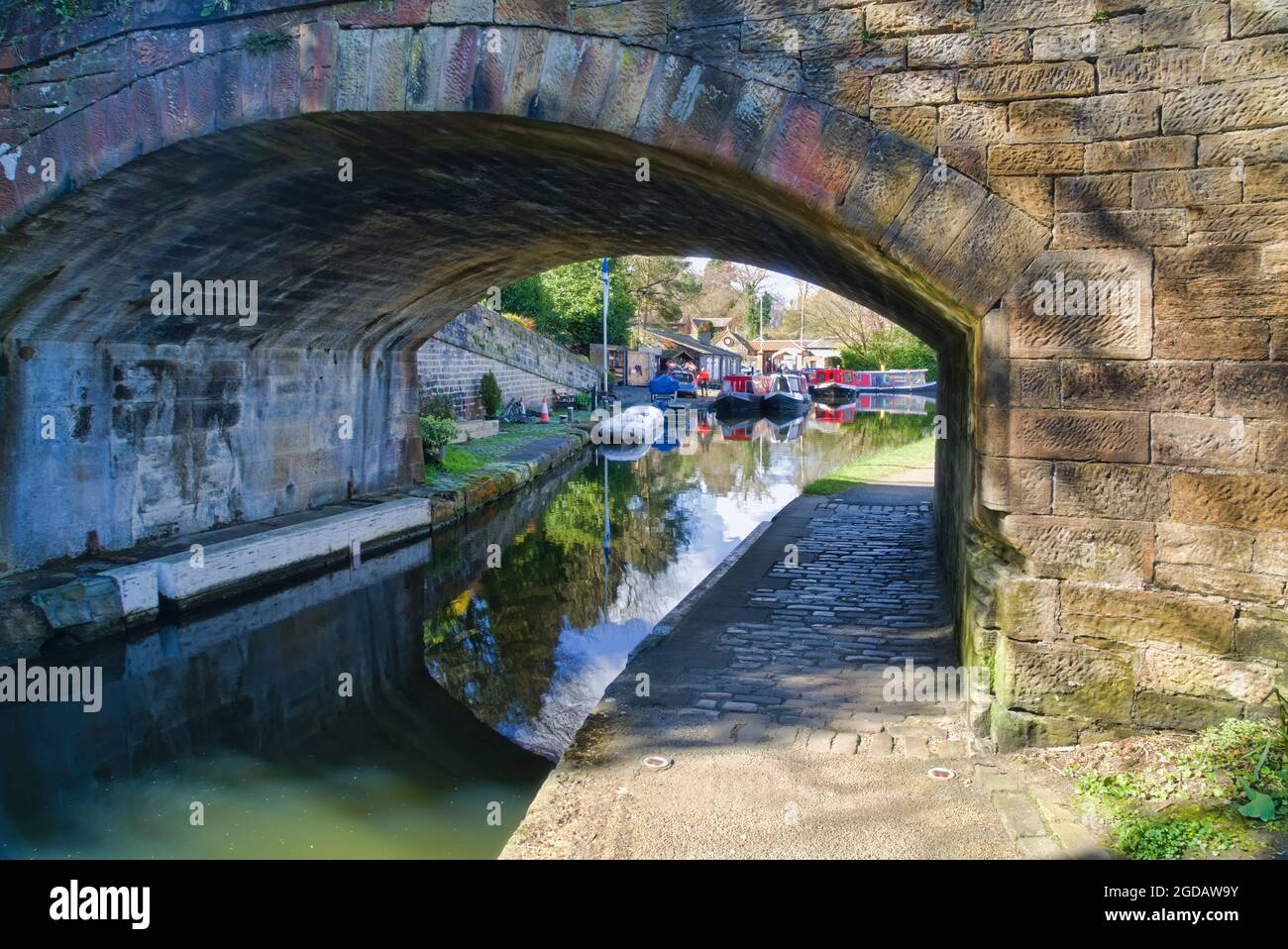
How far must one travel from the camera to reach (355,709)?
748 cm

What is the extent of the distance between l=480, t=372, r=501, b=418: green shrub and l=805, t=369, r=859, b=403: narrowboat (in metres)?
29.1

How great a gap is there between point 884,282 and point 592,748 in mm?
3651

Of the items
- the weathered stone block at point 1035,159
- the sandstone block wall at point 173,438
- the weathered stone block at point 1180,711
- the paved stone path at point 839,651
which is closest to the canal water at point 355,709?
the sandstone block wall at point 173,438

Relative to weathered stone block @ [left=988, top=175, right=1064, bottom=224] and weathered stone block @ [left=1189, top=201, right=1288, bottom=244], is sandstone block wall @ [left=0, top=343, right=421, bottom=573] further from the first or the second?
weathered stone block @ [left=1189, top=201, right=1288, bottom=244]

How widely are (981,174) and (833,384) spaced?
46.5 meters

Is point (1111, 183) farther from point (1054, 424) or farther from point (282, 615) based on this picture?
point (282, 615)

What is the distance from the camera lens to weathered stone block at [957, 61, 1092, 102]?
4.39 metres

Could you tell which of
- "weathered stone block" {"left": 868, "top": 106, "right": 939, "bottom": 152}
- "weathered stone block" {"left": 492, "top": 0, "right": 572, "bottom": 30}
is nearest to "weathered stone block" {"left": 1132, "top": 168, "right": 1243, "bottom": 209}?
"weathered stone block" {"left": 868, "top": 106, "right": 939, "bottom": 152}

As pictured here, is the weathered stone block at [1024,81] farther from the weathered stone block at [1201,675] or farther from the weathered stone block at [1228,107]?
the weathered stone block at [1201,675]

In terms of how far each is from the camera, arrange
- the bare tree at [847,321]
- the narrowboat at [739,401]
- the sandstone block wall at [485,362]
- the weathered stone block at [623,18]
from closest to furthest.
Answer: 1. the weathered stone block at [623,18]
2. the sandstone block wall at [485,362]
3. the narrowboat at [739,401]
4. the bare tree at [847,321]

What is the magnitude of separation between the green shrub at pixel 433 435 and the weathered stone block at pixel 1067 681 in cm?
1196

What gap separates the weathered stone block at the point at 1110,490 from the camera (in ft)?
14.3

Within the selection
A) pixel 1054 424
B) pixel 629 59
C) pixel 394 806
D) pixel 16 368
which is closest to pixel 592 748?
pixel 394 806
